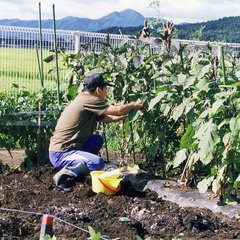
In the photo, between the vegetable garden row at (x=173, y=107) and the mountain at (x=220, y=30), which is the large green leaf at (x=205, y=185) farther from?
the mountain at (x=220, y=30)

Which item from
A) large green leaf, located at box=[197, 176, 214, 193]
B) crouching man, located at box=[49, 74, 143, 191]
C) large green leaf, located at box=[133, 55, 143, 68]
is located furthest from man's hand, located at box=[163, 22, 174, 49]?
large green leaf, located at box=[197, 176, 214, 193]

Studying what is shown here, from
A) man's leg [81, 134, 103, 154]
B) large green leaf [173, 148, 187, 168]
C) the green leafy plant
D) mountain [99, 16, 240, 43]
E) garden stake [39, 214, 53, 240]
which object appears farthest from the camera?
mountain [99, 16, 240, 43]

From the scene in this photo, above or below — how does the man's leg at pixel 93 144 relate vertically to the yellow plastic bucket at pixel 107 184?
above

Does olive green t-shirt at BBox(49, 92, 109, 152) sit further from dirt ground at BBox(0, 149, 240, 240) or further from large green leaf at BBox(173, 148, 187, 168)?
large green leaf at BBox(173, 148, 187, 168)

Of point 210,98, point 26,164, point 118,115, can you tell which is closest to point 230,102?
point 210,98

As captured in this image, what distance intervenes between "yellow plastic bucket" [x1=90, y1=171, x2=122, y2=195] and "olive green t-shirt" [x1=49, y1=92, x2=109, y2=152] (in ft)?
1.95

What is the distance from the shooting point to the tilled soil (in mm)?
3286

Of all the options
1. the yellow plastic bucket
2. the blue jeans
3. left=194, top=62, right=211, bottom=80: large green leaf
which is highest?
left=194, top=62, right=211, bottom=80: large green leaf

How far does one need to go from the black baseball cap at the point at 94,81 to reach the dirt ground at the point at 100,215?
2.91 feet

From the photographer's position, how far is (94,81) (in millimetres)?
4523

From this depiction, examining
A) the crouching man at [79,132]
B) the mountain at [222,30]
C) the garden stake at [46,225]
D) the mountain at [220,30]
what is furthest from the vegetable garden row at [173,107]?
the mountain at [222,30]

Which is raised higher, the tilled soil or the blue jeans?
the blue jeans

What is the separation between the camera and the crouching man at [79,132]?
448 centimetres

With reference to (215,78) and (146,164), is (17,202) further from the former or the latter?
(215,78)
